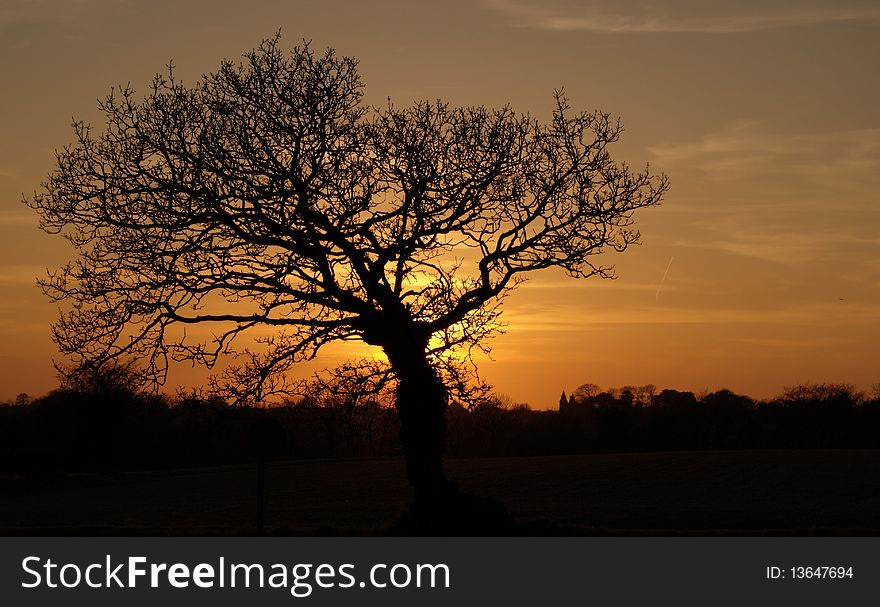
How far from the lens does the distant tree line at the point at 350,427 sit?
19.0 m

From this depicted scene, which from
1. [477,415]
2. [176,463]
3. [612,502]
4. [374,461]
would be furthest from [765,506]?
[176,463]

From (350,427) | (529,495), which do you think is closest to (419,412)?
(350,427)

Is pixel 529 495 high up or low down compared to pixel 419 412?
down

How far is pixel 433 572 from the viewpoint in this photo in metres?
13.3

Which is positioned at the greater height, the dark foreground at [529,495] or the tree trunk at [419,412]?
the tree trunk at [419,412]

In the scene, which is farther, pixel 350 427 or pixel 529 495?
pixel 529 495

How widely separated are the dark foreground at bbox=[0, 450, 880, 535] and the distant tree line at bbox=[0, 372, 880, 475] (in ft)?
7.69

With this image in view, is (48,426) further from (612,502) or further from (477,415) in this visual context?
(477,415)

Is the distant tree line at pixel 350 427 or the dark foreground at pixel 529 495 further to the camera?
the dark foreground at pixel 529 495

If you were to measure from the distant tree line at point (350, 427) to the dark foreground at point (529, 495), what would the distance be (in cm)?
234

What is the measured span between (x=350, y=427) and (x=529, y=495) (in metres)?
33.7

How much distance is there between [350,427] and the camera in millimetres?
18781

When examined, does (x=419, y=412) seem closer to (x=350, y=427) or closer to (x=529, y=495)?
(x=350, y=427)

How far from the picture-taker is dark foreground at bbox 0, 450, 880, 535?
1399 inches
